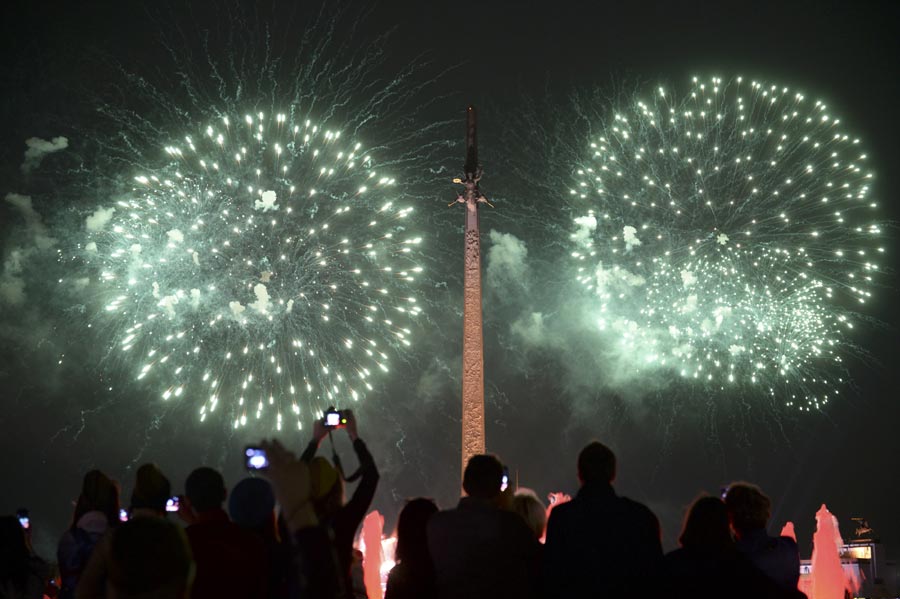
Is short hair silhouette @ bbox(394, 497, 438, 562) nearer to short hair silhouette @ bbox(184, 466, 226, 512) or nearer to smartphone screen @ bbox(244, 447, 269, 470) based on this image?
smartphone screen @ bbox(244, 447, 269, 470)

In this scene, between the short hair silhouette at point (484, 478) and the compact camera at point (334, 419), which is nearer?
the short hair silhouette at point (484, 478)

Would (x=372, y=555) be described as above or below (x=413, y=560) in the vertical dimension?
above

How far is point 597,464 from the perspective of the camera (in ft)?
19.4

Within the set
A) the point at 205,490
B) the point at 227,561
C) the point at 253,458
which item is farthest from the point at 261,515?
the point at 253,458

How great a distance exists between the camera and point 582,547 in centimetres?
576

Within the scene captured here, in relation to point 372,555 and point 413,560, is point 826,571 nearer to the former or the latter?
point 372,555

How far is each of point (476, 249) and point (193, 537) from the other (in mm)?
31221

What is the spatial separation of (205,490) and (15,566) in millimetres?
2211

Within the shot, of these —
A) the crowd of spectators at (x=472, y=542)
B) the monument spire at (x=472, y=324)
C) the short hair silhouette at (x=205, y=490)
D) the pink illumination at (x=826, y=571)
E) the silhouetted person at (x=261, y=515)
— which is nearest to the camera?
the crowd of spectators at (x=472, y=542)

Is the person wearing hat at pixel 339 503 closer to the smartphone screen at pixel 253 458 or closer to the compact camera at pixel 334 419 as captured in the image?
the smartphone screen at pixel 253 458

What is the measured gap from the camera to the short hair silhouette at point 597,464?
5914 millimetres

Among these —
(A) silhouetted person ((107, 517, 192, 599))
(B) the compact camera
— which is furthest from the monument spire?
(A) silhouetted person ((107, 517, 192, 599))

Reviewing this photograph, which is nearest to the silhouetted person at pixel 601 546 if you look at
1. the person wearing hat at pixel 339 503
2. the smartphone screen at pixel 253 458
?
the person wearing hat at pixel 339 503

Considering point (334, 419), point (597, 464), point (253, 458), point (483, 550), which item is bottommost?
point (483, 550)
